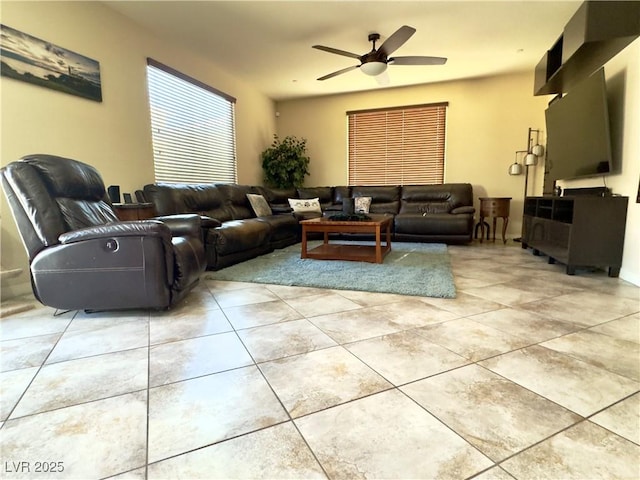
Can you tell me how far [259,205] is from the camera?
14.7ft

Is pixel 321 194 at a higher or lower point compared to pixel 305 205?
higher

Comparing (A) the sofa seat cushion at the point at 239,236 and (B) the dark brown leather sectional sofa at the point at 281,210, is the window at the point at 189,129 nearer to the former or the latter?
(B) the dark brown leather sectional sofa at the point at 281,210

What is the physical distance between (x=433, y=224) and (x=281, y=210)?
7.29 ft

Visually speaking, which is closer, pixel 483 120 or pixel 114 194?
pixel 114 194

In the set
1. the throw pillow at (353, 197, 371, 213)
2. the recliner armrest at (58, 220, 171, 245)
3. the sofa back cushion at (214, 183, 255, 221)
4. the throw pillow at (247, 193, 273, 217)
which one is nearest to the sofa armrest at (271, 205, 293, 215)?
Answer: the throw pillow at (247, 193, 273, 217)

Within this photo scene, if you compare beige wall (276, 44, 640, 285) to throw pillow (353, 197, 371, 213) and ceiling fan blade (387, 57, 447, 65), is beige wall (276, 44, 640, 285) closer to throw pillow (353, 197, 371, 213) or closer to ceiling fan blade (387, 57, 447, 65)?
throw pillow (353, 197, 371, 213)

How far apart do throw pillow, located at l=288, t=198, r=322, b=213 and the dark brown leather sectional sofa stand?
0.15 metres

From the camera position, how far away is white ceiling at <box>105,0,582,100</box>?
116 inches

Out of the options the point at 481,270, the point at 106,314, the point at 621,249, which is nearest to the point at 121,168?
the point at 106,314

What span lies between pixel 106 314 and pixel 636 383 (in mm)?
2651

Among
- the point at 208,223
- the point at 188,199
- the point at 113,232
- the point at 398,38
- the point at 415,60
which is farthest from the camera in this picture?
the point at 188,199

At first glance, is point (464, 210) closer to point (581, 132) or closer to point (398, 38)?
point (581, 132)

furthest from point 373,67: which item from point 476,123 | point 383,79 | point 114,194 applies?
point 114,194

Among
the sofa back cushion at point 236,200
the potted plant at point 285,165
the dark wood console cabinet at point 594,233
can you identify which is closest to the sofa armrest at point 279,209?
the sofa back cushion at point 236,200
